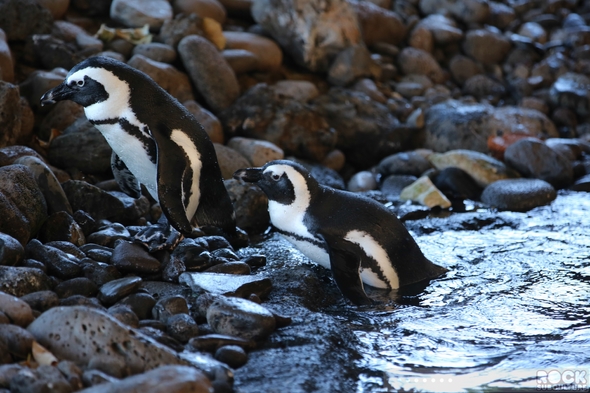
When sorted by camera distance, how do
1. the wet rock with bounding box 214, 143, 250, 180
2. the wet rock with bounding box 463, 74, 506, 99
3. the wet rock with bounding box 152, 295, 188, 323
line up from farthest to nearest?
the wet rock with bounding box 463, 74, 506, 99 → the wet rock with bounding box 214, 143, 250, 180 → the wet rock with bounding box 152, 295, 188, 323

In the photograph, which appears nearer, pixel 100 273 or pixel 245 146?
pixel 100 273

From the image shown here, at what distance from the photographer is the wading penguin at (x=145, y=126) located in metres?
3.81

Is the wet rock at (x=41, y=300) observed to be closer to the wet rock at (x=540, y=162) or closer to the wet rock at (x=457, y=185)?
the wet rock at (x=457, y=185)

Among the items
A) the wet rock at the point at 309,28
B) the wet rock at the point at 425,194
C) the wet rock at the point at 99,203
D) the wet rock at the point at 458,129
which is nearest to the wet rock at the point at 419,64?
the wet rock at the point at 309,28

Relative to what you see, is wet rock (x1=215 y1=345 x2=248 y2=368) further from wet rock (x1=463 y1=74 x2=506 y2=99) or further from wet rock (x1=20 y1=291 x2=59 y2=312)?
wet rock (x1=463 y1=74 x2=506 y2=99)

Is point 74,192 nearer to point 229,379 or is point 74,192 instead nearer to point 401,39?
Result: point 229,379

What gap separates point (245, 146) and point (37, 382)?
4.30 m

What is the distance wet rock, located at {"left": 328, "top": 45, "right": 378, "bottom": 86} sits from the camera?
28.3 feet

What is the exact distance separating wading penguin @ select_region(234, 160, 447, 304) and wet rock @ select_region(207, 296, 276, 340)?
814mm

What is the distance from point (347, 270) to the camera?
366cm

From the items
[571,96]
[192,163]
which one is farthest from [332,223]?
[571,96]

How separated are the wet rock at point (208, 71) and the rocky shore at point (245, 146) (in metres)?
0.02

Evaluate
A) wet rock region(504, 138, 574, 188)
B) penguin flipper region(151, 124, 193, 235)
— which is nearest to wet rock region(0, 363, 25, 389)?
penguin flipper region(151, 124, 193, 235)

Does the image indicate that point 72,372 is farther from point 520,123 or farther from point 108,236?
point 520,123
